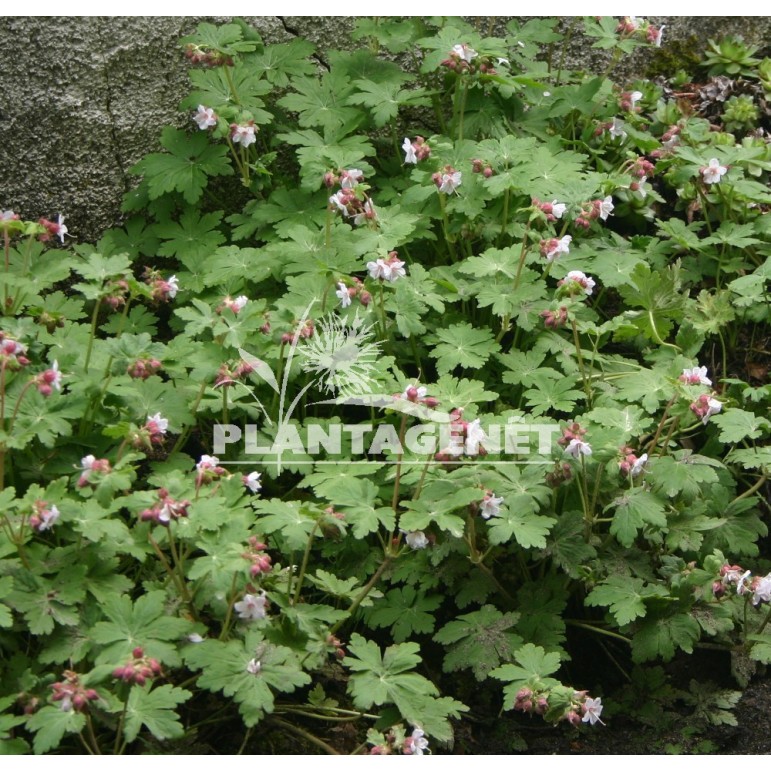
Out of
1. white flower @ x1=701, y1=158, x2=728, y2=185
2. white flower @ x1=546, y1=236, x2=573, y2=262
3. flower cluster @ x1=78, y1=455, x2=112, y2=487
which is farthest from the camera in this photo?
white flower @ x1=701, y1=158, x2=728, y2=185

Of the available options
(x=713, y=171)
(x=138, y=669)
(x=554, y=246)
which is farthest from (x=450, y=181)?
(x=138, y=669)

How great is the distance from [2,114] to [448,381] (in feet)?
7.37

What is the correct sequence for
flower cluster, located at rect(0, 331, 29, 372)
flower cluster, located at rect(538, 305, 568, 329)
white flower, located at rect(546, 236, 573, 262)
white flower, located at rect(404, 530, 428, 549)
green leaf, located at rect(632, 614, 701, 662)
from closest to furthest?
flower cluster, located at rect(0, 331, 29, 372) → white flower, located at rect(404, 530, 428, 549) → green leaf, located at rect(632, 614, 701, 662) → flower cluster, located at rect(538, 305, 568, 329) → white flower, located at rect(546, 236, 573, 262)

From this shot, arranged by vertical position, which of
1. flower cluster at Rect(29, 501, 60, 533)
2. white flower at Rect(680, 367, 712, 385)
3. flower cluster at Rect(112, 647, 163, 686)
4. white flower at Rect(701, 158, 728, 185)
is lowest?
flower cluster at Rect(112, 647, 163, 686)

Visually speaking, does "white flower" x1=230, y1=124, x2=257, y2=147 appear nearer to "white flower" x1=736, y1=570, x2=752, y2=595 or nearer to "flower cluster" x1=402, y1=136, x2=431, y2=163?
"flower cluster" x1=402, y1=136, x2=431, y2=163

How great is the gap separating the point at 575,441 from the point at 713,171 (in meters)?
1.70

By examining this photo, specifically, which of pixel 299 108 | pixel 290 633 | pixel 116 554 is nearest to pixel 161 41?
pixel 299 108

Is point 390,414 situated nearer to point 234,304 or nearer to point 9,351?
point 234,304

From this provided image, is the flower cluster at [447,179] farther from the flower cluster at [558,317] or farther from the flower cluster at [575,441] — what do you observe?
the flower cluster at [575,441]

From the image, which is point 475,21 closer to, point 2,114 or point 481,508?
point 2,114

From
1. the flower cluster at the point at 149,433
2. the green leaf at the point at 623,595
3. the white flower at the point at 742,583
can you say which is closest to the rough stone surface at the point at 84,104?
the flower cluster at the point at 149,433

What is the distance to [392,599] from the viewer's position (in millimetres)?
3422

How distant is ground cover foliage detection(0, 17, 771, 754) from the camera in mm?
2961

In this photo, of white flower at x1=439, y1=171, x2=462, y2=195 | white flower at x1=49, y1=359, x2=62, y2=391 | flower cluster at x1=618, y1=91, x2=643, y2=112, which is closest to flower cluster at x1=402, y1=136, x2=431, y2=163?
white flower at x1=439, y1=171, x2=462, y2=195
